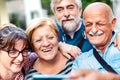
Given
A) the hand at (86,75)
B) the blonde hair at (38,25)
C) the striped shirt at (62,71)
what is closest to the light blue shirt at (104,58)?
the striped shirt at (62,71)

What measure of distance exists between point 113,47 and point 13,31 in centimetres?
88

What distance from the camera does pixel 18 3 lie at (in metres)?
22.8

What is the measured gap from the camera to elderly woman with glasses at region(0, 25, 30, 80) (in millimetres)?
3377

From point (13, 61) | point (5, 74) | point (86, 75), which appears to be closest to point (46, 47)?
point (13, 61)

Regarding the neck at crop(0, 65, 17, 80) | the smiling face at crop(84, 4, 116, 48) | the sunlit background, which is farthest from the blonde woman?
the sunlit background

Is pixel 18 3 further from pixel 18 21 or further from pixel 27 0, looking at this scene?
pixel 27 0

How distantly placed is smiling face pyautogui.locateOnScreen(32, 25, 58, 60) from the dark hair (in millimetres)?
96

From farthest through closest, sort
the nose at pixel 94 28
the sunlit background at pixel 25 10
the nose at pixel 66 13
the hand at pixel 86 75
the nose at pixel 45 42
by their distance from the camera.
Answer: the sunlit background at pixel 25 10 < the nose at pixel 66 13 < the nose at pixel 45 42 < the nose at pixel 94 28 < the hand at pixel 86 75

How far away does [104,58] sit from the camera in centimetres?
324

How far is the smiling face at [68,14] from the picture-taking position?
4.20m

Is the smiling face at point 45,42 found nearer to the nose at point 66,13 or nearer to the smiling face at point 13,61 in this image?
the smiling face at point 13,61

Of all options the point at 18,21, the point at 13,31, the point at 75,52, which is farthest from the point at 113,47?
the point at 18,21

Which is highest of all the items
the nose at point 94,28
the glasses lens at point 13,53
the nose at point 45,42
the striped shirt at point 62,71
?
the nose at point 94,28

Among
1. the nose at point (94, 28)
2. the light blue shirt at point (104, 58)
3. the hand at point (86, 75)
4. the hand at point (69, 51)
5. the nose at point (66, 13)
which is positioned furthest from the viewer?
the nose at point (66, 13)
